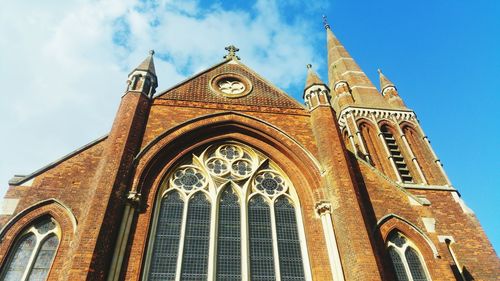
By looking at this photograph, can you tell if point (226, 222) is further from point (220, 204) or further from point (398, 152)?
point (398, 152)

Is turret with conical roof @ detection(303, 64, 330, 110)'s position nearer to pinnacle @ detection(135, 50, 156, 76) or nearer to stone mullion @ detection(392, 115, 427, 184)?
pinnacle @ detection(135, 50, 156, 76)

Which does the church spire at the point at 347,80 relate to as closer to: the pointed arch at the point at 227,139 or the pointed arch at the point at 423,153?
the pointed arch at the point at 423,153

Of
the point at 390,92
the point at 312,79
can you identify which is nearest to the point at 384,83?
the point at 390,92

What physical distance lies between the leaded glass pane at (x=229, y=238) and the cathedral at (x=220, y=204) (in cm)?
3

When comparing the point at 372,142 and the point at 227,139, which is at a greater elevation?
the point at 372,142

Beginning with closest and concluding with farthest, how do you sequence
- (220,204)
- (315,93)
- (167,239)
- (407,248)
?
1. (167,239)
2. (407,248)
3. (220,204)
4. (315,93)

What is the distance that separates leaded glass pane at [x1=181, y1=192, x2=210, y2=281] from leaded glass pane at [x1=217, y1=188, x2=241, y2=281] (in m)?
0.35

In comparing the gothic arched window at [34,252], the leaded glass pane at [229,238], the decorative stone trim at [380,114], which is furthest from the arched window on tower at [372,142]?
the gothic arched window at [34,252]

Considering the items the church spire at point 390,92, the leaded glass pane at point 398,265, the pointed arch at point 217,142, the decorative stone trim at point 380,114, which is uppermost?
the church spire at point 390,92

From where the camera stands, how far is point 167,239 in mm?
10477

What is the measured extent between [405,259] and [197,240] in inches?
215

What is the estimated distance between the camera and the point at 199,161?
12.6m

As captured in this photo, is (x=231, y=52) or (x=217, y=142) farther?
(x=231, y=52)

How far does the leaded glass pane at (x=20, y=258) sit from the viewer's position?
30.0 ft
